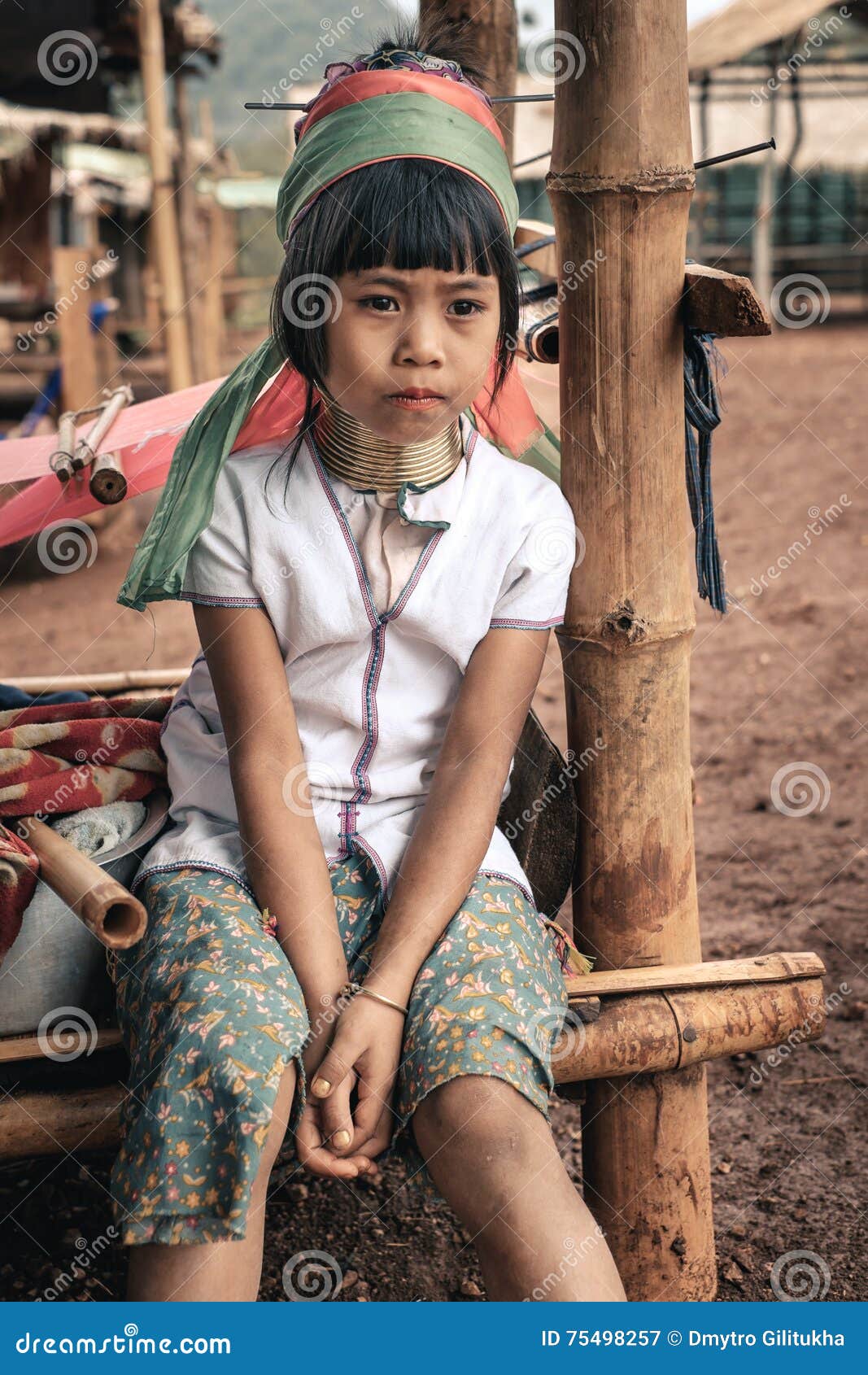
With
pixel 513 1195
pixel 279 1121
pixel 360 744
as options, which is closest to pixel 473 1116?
pixel 513 1195

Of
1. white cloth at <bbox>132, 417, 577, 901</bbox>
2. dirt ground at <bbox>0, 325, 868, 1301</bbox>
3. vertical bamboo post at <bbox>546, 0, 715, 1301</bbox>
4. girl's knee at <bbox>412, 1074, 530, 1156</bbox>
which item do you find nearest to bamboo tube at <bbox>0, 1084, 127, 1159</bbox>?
white cloth at <bbox>132, 417, 577, 901</bbox>

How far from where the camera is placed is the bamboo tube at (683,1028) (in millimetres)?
1763

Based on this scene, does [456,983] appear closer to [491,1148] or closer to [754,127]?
[491,1148]

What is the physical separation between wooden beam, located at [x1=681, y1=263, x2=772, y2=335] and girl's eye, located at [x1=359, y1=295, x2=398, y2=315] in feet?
1.41

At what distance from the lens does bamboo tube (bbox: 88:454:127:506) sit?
75.7 inches

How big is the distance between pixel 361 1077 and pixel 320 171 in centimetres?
115

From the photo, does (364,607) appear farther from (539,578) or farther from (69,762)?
(69,762)

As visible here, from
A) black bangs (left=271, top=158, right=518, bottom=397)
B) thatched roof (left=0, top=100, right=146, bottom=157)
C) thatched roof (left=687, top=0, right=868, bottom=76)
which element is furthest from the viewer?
thatched roof (left=687, top=0, right=868, bottom=76)

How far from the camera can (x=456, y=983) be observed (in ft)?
5.17

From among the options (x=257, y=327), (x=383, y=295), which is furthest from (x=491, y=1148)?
(x=257, y=327)

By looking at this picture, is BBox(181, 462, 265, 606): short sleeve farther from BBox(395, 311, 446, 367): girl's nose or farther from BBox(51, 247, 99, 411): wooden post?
BBox(51, 247, 99, 411): wooden post

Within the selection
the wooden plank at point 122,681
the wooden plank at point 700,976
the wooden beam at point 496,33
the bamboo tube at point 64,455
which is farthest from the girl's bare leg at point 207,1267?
the wooden beam at point 496,33
